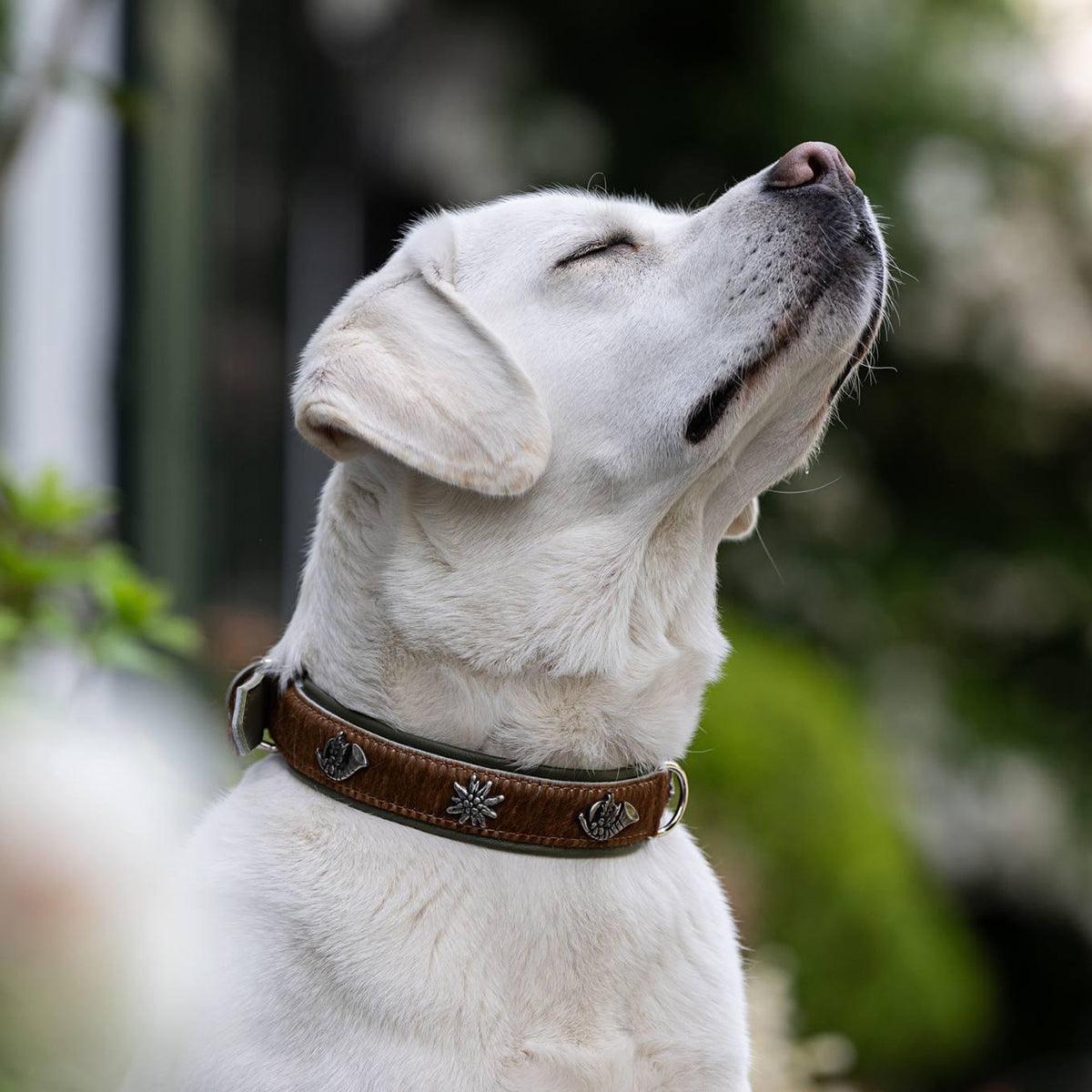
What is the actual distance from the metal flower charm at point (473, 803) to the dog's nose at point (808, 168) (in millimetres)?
1060

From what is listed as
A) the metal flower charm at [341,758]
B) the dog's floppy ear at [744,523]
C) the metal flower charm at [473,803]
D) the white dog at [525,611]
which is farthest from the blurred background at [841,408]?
the metal flower charm at [473,803]

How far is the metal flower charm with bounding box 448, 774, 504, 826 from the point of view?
205cm

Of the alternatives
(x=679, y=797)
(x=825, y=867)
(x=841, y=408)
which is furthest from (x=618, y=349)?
(x=841, y=408)

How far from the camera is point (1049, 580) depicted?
8.16m

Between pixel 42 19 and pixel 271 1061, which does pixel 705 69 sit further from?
pixel 271 1061

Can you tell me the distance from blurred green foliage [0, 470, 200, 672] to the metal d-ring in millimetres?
1132

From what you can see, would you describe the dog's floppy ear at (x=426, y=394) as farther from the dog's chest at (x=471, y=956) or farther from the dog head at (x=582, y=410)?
the dog's chest at (x=471, y=956)

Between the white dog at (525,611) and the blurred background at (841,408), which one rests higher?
the white dog at (525,611)

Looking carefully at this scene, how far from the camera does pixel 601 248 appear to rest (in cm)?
243

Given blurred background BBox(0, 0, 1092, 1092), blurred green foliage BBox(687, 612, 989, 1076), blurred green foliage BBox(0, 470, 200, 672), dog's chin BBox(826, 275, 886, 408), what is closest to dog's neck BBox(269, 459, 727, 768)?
dog's chin BBox(826, 275, 886, 408)

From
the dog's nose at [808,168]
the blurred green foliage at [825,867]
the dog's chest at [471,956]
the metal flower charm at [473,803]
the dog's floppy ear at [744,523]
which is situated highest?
the dog's nose at [808,168]

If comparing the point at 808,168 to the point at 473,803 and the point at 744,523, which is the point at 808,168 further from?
the point at 473,803

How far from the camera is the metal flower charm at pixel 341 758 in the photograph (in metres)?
2.08

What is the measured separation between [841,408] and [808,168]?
19.3ft
